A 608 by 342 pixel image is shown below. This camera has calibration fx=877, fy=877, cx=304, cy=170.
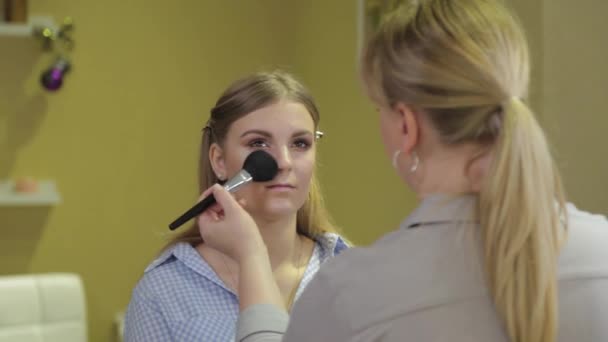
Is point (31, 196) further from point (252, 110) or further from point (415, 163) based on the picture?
point (415, 163)

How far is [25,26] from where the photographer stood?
10.1 feet

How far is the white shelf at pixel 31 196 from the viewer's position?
306 centimetres

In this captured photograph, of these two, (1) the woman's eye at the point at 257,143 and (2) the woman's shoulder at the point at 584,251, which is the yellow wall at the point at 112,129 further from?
(2) the woman's shoulder at the point at 584,251

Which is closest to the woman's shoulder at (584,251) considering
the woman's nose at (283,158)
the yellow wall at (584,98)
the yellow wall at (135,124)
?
the woman's nose at (283,158)

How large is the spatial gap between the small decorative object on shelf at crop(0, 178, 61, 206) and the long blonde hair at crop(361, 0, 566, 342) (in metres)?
2.44

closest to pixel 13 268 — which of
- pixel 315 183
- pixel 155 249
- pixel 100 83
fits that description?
pixel 155 249

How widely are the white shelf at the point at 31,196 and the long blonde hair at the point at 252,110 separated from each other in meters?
1.64

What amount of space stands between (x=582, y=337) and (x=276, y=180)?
2.35 ft

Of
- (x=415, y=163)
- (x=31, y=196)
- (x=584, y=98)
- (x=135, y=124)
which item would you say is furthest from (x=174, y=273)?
(x=135, y=124)

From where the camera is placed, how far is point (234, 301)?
1438mm

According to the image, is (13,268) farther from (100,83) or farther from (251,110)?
(251,110)

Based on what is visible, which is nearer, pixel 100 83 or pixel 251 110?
pixel 251 110

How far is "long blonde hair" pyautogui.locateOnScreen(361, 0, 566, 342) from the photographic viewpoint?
0.83 metres

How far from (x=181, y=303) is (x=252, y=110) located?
1.14ft
